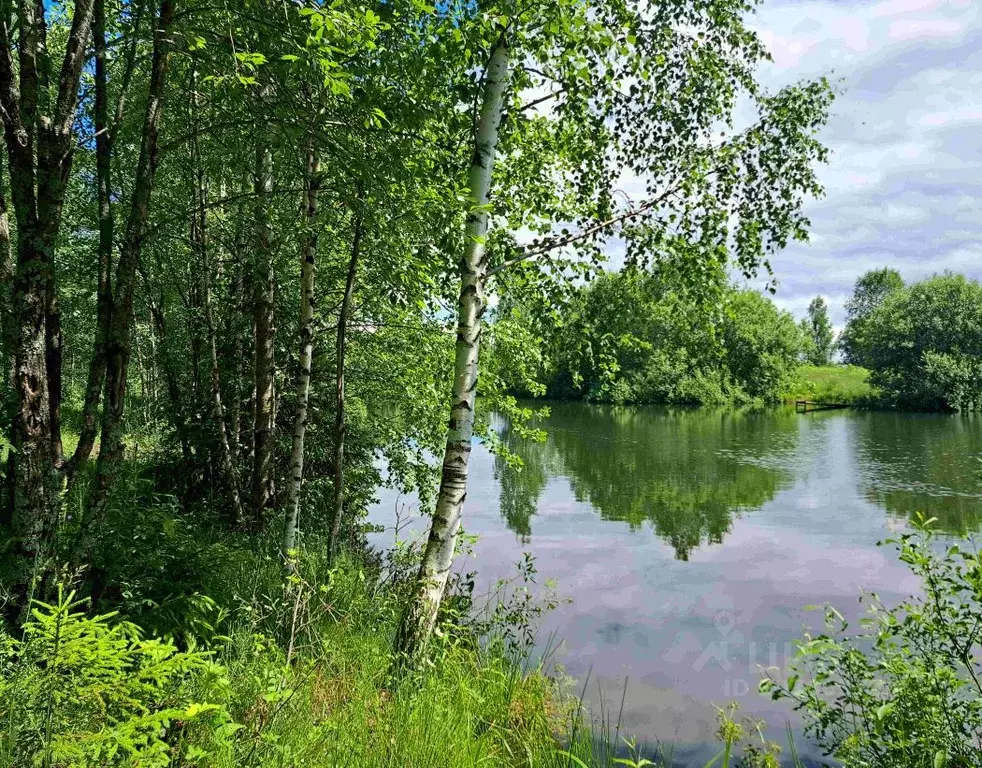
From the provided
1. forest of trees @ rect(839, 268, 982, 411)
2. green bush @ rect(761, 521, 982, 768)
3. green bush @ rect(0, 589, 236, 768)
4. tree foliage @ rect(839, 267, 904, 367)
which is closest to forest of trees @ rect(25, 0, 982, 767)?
green bush @ rect(0, 589, 236, 768)

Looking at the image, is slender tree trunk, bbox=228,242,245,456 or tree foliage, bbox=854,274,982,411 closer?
slender tree trunk, bbox=228,242,245,456

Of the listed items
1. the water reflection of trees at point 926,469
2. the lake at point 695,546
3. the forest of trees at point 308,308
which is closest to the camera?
the forest of trees at point 308,308

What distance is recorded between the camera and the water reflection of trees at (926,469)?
1745 centimetres

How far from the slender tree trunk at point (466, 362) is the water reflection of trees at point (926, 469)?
4.76 meters

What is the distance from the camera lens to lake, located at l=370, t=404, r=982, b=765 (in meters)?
7.59

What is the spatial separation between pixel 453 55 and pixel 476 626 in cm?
518

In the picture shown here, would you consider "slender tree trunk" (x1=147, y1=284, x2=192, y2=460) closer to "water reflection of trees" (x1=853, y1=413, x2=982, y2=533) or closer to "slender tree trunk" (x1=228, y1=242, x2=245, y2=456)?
"slender tree trunk" (x1=228, y1=242, x2=245, y2=456)

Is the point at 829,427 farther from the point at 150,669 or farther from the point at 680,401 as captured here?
the point at 150,669

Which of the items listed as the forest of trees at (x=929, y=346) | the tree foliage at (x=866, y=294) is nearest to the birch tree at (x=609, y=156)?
the forest of trees at (x=929, y=346)

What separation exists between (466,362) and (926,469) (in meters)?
25.8

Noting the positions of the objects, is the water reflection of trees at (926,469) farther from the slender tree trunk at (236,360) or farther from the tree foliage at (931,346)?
the tree foliage at (931,346)

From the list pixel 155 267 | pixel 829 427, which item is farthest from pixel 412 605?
pixel 829 427

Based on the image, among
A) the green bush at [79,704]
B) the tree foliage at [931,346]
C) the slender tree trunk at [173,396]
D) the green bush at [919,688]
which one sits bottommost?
the green bush at [919,688]

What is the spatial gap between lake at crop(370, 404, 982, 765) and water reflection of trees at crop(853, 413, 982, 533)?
111mm
